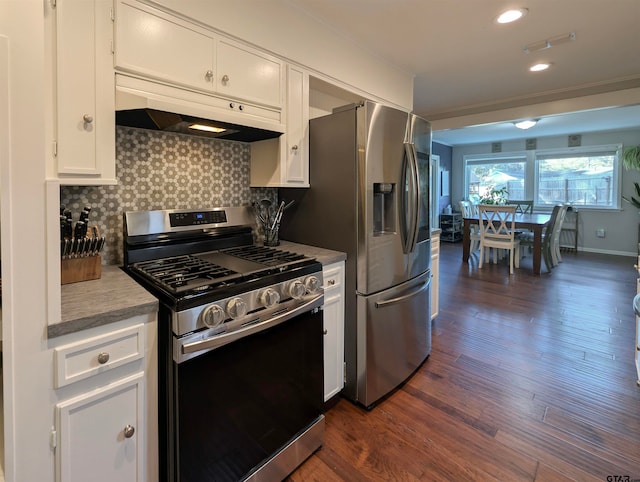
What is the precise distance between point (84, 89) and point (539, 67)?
3516 mm

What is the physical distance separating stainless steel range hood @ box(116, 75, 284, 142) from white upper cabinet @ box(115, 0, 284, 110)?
0.05 m

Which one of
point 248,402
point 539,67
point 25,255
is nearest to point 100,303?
point 25,255

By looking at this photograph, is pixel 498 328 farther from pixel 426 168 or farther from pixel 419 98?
pixel 419 98

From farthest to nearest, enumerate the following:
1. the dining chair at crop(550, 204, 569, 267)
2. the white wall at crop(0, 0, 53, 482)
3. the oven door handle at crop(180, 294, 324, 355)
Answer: the dining chair at crop(550, 204, 569, 267)
the oven door handle at crop(180, 294, 324, 355)
the white wall at crop(0, 0, 53, 482)

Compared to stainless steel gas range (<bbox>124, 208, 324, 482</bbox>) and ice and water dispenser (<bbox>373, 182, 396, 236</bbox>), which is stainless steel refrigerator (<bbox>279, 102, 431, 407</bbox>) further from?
stainless steel gas range (<bbox>124, 208, 324, 482</bbox>)

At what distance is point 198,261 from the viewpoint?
1659 mm

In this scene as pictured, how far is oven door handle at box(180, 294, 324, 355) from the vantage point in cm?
117

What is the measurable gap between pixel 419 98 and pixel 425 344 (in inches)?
116

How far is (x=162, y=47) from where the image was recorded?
145 cm

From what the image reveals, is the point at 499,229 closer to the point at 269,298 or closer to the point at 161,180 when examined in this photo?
the point at 269,298

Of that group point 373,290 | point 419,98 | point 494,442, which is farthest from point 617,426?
point 419,98

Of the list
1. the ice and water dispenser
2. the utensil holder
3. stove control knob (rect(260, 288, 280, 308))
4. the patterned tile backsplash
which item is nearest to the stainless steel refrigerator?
the ice and water dispenser

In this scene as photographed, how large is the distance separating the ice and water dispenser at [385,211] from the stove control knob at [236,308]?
1.00 metres

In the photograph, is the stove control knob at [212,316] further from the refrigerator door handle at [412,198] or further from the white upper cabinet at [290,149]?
the refrigerator door handle at [412,198]
